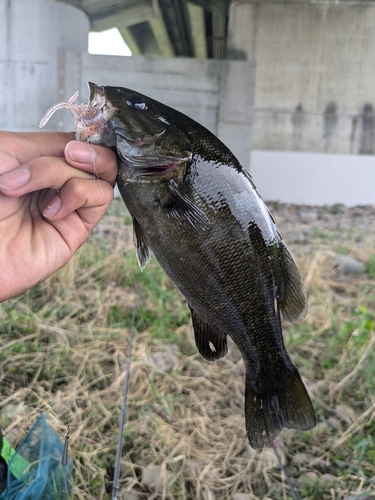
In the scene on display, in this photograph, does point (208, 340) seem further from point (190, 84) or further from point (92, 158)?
point (190, 84)

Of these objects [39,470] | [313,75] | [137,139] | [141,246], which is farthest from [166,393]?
[313,75]

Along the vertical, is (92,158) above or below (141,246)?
above

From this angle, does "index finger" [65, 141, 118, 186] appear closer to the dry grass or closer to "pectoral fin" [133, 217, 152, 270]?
"pectoral fin" [133, 217, 152, 270]

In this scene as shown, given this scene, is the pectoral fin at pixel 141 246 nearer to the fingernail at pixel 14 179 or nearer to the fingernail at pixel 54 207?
the fingernail at pixel 54 207

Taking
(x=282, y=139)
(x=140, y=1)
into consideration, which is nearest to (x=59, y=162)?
(x=140, y=1)

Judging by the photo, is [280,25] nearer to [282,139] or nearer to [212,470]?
[282,139]

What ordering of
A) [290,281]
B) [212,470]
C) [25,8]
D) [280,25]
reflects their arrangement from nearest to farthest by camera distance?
1. [290,281]
2. [212,470]
3. [25,8]
4. [280,25]

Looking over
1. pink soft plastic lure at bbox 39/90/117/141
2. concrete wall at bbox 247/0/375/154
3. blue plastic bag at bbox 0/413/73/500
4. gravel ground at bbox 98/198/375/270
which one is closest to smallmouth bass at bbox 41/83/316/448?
pink soft plastic lure at bbox 39/90/117/141
